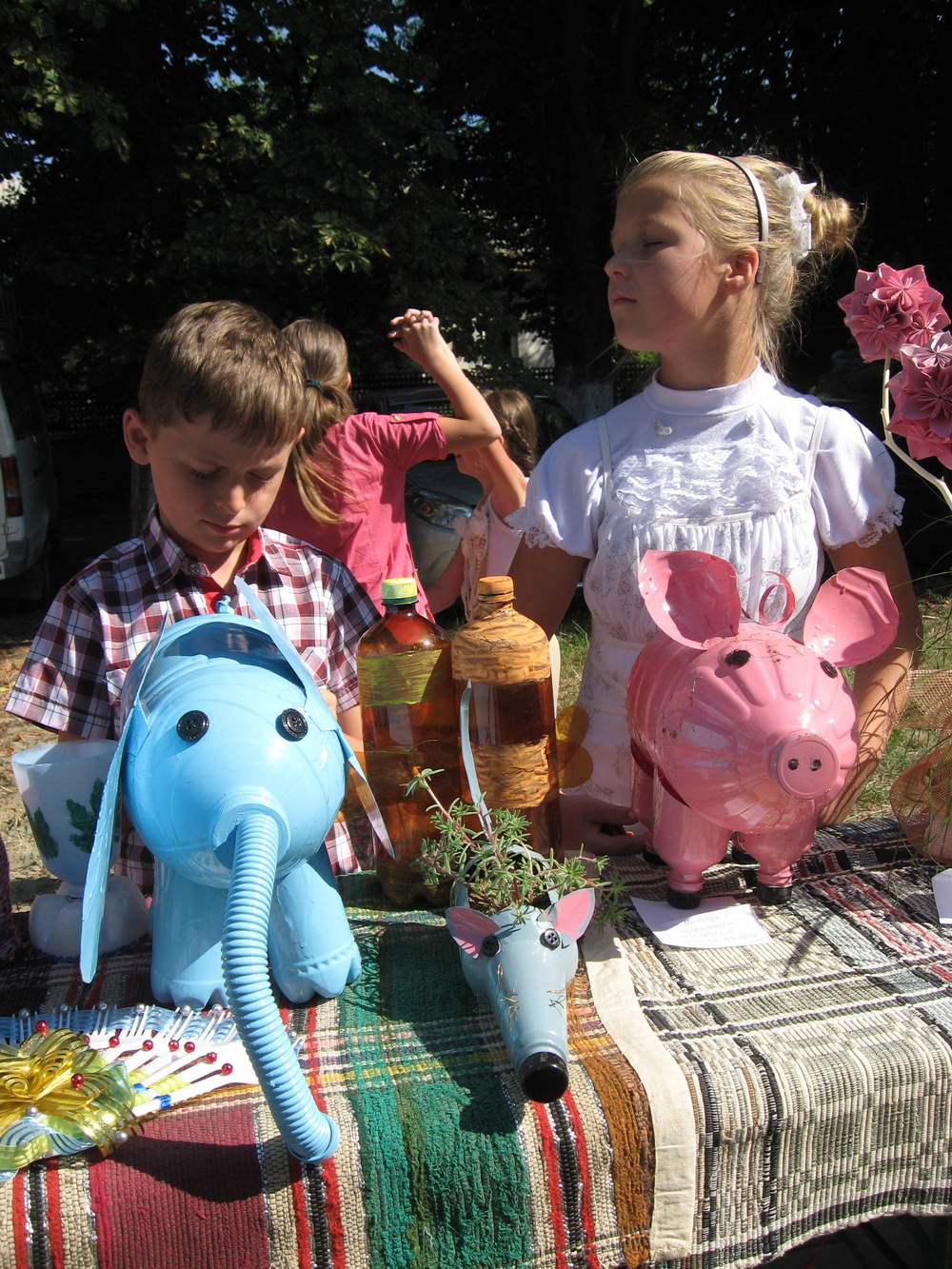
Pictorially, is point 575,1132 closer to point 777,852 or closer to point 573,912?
point 573,912

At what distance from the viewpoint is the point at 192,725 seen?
34.1 inches

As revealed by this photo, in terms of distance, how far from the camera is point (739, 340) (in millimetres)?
1312

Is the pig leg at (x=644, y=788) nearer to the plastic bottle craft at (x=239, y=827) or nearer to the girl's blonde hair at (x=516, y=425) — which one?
the plastic bottle craft at (x=239, y=827)

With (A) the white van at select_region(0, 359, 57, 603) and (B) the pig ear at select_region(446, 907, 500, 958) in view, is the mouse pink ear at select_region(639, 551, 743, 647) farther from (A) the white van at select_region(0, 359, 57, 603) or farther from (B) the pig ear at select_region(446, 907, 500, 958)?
(A) the white van at select_region(0, 359, 57, 603)

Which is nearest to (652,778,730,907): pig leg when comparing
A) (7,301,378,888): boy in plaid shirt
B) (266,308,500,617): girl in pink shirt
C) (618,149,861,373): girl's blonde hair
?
(7,301,378,888): boy in plaid shirt

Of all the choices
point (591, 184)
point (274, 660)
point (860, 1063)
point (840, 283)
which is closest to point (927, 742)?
point (860, 1063)

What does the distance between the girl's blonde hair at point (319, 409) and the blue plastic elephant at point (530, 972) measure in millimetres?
1728

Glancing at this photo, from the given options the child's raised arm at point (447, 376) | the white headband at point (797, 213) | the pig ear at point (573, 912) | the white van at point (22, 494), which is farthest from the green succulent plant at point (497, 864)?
the white van at point (22, 494)

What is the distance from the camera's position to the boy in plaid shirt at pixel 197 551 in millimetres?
1160

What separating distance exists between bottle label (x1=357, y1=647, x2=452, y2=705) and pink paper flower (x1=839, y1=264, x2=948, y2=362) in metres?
0.62

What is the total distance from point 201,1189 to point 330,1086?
134 mm

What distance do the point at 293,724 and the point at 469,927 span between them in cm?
27

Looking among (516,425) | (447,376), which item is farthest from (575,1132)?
(516,425)

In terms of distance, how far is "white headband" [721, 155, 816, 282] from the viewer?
49.9 inches
